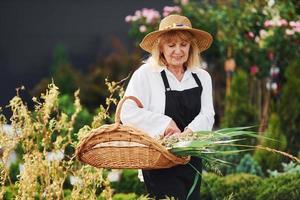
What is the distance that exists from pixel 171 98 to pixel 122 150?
51 centimetres

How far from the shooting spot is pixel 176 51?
4.94 m

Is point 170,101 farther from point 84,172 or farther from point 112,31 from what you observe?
→ point 112,31

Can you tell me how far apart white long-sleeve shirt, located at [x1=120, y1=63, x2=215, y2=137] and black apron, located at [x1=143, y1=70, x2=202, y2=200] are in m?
0.03

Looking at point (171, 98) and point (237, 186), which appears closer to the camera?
point (171, 98)

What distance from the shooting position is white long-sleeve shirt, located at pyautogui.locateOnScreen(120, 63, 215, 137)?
191 inches

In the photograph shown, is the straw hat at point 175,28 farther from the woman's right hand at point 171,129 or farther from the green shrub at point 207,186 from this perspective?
the green shrub at point 207,186

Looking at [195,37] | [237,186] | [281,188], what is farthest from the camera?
[237,186]

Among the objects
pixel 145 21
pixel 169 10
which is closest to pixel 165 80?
pixel 169 10

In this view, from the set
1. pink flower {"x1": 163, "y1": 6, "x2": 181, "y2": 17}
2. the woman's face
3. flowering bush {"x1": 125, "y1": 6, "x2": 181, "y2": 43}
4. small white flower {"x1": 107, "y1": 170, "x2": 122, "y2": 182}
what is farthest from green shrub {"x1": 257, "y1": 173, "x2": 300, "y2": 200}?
flowering bush {"x1": 125, "y1": 6, "x2": 181, "y2": 43}

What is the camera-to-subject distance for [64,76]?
12.3 metres

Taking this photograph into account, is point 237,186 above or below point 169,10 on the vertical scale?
below

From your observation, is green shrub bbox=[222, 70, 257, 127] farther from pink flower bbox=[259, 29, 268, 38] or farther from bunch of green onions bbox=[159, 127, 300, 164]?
bunch of green onions bbox=[159, 127, 300, 164]

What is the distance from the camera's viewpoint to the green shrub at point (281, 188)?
21.3 ft

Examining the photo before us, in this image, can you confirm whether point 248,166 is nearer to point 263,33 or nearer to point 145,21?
point 263,33
